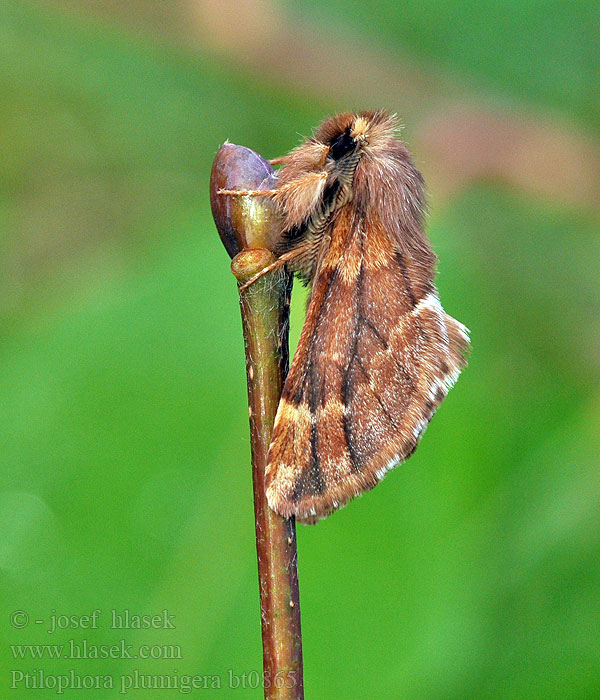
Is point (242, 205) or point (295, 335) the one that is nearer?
point (242, 205)

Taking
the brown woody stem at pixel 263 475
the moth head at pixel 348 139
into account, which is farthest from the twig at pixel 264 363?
the moth head at pixel 348 139

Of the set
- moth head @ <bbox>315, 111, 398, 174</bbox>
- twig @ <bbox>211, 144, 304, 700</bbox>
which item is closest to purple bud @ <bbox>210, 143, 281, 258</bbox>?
twig @ <bbox>211, 144, 304, 700</bbox>

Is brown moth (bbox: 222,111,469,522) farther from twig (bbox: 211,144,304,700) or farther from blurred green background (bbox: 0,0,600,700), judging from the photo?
blurred green background (bbox: 0,0,600,700)

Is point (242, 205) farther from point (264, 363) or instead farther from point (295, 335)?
point (295, 335)

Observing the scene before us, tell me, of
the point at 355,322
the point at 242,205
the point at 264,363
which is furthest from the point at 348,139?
the point at 264,363

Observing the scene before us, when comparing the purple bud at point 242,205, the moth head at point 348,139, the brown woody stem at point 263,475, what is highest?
the moth head at point 348,139

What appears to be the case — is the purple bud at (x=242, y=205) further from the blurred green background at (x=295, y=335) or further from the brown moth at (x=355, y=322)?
the blurred green background at (x=295, y=335)
